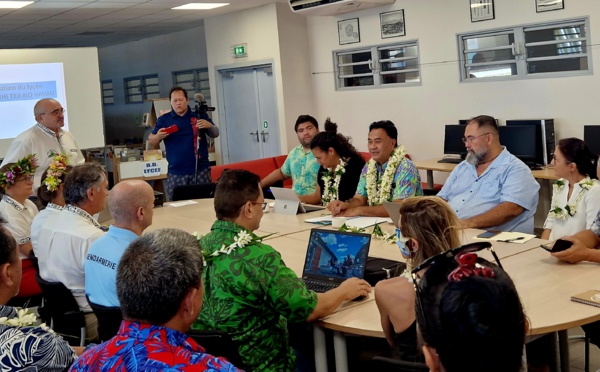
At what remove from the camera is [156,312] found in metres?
1.85

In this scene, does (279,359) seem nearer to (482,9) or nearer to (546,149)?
(546,149)

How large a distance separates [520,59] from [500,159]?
3.41 meters

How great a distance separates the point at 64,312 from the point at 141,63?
11.9m

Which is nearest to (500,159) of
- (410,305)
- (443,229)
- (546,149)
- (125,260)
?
(443,229)

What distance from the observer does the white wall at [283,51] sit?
10.3 m

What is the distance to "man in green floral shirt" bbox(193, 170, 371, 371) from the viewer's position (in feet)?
9.27

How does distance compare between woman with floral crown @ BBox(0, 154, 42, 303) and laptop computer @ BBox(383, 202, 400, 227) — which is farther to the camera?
woman with floral crown @ BBox(0, 154, 42, 303)

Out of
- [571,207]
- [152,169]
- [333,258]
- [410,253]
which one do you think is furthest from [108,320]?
[152,169]

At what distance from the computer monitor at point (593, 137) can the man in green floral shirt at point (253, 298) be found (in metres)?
4.66

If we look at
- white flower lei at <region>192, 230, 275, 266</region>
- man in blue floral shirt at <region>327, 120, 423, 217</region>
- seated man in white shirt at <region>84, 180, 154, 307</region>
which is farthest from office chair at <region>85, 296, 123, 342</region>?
man in blue floral shirt at <region>327, 120, 423, 217</region>

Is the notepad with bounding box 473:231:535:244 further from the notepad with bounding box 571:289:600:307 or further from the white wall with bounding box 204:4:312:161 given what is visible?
the white wall with bounding box 204:4:312:161

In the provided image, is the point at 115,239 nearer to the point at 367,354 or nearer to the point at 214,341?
the point at 214,341

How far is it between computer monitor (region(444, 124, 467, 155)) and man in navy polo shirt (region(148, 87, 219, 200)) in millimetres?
2654

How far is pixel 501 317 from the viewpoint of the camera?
1306mm
